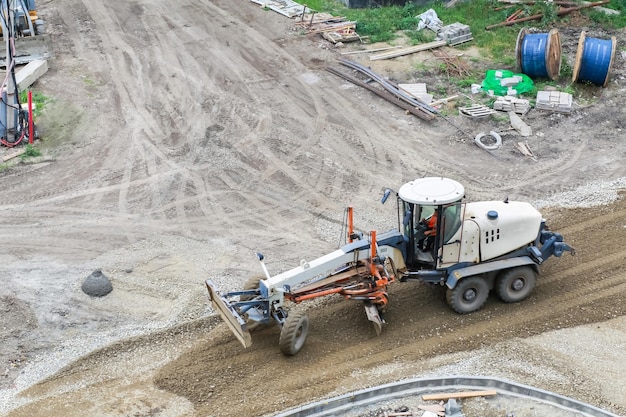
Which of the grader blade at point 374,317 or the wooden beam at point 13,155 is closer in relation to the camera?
the grader blade at point 374,317

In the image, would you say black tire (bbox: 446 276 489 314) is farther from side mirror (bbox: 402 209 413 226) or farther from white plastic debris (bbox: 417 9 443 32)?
white plastic debris (bbox: 417 9 443 32)

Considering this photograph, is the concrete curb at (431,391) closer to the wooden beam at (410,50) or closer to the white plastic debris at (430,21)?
the wooden beam at (410,50)

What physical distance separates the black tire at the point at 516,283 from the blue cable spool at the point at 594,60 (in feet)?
33.2

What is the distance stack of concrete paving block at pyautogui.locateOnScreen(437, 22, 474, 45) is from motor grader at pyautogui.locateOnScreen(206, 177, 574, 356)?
1210 centimetres

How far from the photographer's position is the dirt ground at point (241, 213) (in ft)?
43.8

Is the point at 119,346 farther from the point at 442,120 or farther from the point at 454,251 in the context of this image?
the point at 442,120

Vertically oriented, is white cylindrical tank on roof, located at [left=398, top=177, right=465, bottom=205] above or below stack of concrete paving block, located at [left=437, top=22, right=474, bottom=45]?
above

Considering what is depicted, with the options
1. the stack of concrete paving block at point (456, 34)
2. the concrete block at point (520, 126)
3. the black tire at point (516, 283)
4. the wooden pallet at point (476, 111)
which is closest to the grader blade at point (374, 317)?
the black tire at point (516, 283)

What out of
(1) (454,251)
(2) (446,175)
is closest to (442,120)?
(2) (446,175)

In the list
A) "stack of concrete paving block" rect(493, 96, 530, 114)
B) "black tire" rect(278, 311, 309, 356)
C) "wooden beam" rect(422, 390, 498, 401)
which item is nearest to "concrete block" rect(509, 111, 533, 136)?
"stack of concrete paving block" rect(493, 96, 530, 114)

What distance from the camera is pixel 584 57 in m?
22.9

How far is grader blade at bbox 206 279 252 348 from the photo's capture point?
12.9 m

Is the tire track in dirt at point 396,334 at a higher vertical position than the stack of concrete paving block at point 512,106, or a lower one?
higher

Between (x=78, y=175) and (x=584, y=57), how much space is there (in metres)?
13.6
